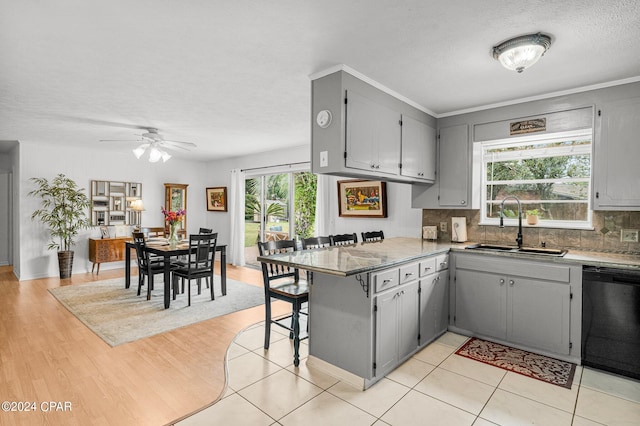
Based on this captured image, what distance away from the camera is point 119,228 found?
6.52 m

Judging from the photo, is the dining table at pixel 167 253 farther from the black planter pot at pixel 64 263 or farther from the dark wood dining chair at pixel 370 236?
the dark wood dining chair at pixel 370 236

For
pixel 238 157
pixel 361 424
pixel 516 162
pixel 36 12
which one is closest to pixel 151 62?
pixel 36 12

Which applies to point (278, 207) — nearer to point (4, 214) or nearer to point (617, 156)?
point (617, 156)

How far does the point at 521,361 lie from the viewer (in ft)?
8.86

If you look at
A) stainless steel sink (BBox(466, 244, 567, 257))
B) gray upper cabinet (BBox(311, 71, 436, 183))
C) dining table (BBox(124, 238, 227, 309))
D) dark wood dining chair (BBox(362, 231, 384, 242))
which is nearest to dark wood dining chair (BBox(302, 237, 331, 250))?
dark wood dining chair (BBox(362, 231, 384, 242))

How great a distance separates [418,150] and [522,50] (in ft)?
4.81

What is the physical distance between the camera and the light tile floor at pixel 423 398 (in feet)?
6.56

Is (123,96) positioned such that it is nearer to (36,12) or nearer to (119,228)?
(36,12)

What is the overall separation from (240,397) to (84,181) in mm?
5950

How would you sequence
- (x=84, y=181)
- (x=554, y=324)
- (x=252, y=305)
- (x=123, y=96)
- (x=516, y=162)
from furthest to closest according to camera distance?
1. (x=84, y=181)
2. (x=252, y=305)
3. (x=516, y=162)
4. (x=123, y=96)
5. (x=554, y=324)

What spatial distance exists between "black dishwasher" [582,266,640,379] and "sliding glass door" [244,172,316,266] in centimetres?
398

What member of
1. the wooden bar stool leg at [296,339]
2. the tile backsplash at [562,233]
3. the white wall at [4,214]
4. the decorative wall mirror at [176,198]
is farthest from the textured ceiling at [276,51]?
the white wall at [4,214]

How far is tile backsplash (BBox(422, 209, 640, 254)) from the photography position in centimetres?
294

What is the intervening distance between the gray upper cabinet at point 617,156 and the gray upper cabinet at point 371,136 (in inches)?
66.5
